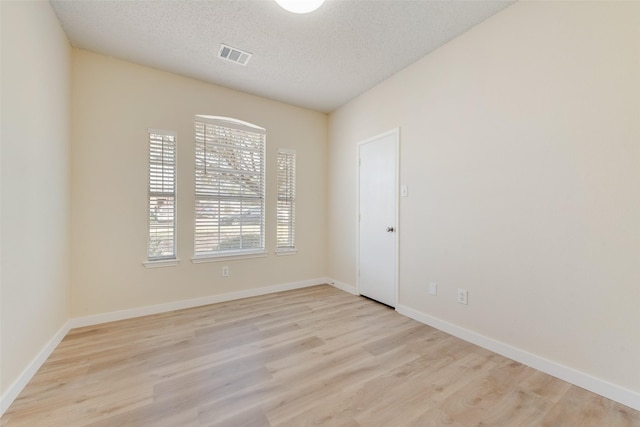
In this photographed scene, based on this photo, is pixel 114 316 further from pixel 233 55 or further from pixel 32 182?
pixel 233 55

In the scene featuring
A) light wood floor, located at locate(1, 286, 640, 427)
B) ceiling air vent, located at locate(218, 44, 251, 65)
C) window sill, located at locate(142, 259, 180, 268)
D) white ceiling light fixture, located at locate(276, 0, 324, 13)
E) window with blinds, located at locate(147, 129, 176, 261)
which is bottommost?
light wood floor, located at locate(1, 286, 640, 427)

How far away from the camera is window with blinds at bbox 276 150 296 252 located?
398 cm

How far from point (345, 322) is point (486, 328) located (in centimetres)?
131

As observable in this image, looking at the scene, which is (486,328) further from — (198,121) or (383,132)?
(198,121)

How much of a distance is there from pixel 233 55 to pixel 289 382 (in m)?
3.10

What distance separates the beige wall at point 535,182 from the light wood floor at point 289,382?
388 millimetres

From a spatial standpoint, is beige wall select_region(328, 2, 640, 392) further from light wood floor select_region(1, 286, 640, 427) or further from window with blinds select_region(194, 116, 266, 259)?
window with blinds select_region(194, 116, 266, 259)

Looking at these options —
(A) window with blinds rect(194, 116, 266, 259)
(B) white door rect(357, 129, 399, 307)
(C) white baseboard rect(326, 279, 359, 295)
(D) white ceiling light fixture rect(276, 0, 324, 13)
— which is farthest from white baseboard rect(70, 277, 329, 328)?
(D) white ceiling light fixture rect(276, 0, 324, 13)

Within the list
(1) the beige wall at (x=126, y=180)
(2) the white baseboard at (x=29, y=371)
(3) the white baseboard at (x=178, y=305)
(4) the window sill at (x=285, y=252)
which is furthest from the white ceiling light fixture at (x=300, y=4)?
(3) the white baseboard at (x=178, y=305)

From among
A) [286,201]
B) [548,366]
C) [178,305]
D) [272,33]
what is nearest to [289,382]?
[548,366]

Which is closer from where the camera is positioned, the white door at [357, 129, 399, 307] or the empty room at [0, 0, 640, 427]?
the empty room at [0, 0, 640, 427]

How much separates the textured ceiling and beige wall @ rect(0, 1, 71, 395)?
0.38m

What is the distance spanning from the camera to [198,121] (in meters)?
3.32

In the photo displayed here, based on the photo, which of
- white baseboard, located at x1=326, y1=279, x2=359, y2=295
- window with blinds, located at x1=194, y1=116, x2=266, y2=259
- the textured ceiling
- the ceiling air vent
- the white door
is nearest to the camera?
the textured ceiling
